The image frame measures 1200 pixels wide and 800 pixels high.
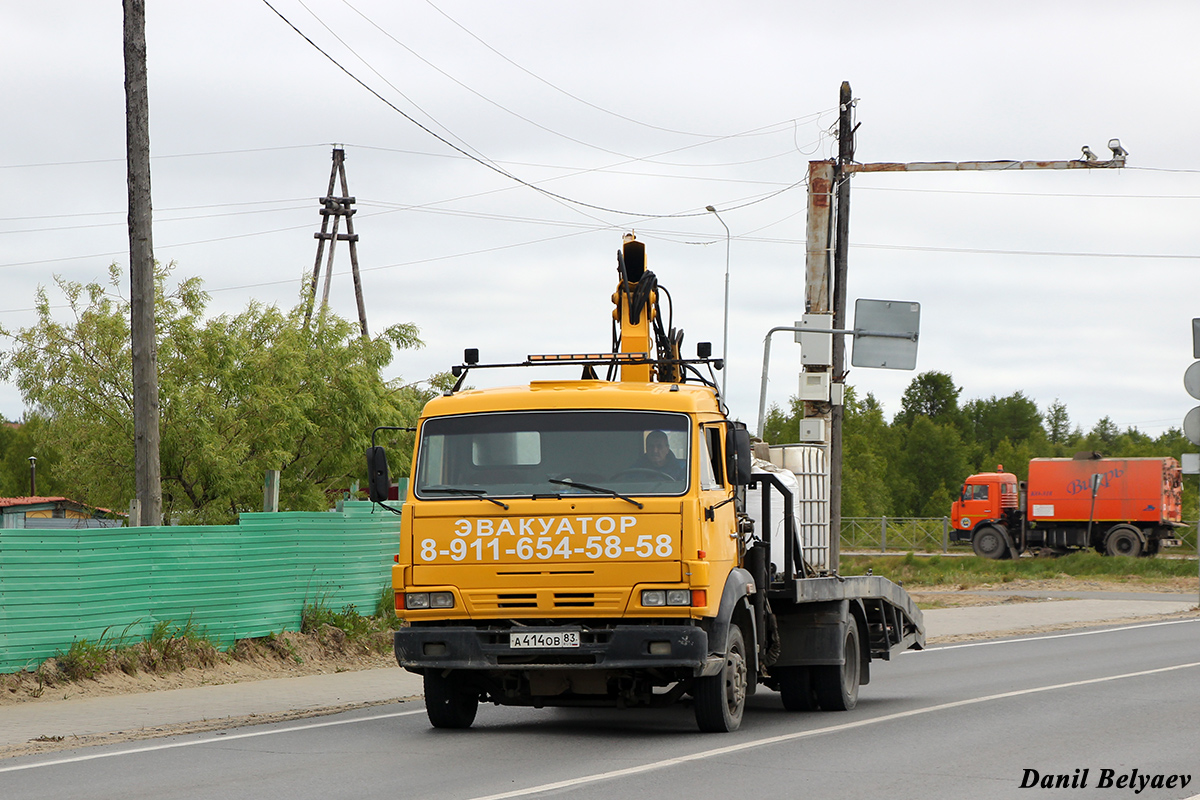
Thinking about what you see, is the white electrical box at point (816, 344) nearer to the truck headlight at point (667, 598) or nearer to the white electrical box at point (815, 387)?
the white electrical box at point (815, 387)

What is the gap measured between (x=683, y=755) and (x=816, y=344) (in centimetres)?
1163

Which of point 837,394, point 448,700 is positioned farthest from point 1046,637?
point 448,700

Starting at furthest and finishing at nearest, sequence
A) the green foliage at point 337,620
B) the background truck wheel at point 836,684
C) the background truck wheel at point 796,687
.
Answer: the green foliage at point 337,620, the background truck wheel at point 796,687, the background truck wheel at point 836,684

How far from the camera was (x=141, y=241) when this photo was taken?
15.8m

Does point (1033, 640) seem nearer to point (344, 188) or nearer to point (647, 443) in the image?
point (647, 443)

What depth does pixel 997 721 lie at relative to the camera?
38.5 ft

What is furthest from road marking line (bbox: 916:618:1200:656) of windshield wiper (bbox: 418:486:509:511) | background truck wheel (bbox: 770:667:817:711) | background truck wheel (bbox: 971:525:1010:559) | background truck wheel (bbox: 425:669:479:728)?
background truck wheel (bbox: 971:525:1010:559)

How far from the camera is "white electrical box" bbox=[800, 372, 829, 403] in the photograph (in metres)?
20.7

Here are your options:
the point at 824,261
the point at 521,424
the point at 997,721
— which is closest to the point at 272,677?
the point at 521,424

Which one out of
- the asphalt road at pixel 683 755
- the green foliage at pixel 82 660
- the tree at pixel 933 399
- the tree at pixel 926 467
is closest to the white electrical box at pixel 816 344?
the asphalt road at pixel 683 755

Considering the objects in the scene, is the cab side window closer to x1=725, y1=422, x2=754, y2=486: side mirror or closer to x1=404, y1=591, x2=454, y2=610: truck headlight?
x1=725, y1=422, x2=754, y2=486: side mirror

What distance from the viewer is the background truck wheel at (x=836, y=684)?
1276 centimetres

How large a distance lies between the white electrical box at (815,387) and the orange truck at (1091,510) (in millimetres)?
32039

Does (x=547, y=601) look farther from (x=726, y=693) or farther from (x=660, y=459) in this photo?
(x=726, y=693)
